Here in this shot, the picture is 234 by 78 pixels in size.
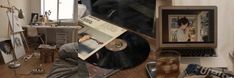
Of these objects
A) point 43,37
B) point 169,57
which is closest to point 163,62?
point 169,57

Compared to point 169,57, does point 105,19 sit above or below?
above

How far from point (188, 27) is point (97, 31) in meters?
0.30

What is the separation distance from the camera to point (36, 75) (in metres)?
1.38

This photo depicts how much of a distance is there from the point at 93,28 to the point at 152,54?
0.73 ft

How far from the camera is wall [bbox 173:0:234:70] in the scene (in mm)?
828

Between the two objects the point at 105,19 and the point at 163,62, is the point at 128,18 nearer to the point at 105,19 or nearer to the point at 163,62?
the point at 105,19

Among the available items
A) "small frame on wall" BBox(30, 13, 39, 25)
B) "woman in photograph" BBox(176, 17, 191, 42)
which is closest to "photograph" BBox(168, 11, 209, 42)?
"woman in photograph" BBox(176, 17, 191, 42)

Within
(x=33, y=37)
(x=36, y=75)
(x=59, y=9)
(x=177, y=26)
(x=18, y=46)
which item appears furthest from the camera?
(x=36, y=75)

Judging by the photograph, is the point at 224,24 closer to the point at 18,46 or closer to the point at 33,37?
the point at 33,37

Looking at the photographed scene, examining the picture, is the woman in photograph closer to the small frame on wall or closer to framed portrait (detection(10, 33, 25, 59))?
the small frame on wall

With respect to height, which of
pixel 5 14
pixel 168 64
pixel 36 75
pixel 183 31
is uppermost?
pixel 5 14

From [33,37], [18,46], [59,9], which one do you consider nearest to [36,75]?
[18,46]

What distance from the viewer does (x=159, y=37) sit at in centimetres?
81

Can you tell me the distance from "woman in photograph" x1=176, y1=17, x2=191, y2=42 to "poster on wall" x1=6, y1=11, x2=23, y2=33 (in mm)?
720
